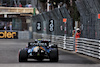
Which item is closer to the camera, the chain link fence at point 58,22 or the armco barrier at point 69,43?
the armco barrier at point 69,43

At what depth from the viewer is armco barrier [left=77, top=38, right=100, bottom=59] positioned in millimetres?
16164

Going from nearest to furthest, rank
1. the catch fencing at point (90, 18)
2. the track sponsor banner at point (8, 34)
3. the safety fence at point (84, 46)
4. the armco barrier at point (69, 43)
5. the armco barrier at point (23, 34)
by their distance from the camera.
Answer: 1. the safety fence at point (84, 46)
2. the catch fencing at point (90, 18)
3. the armco barrier at point (69, 43)
4. the track sponsor banner at point (8, 34)
5. the armco barrier at point (23, 34)

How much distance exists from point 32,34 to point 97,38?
90.0 ft

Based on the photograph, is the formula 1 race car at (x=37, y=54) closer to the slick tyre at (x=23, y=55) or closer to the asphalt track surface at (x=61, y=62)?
the slick tyre at (x=23, y=55)

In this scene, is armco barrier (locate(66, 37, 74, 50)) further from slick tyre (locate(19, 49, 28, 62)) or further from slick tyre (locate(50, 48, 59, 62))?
slick tyre (locate(19, 49, 28, 62))

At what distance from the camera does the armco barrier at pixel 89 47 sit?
1616 cm

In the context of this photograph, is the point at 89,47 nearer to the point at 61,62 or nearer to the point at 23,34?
the point at 61,62

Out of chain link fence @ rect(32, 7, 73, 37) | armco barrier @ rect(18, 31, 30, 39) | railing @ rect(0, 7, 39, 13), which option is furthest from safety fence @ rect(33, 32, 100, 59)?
railing @ rect(0, 7, 39, 13)

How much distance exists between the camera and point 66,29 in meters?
23.1

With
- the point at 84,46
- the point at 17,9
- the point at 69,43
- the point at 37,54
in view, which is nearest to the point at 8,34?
the point at 69,43

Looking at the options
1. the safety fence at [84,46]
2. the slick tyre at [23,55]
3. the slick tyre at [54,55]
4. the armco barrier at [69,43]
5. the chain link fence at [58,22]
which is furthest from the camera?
the chain link fence at [58,22]

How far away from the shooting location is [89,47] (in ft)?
56.9

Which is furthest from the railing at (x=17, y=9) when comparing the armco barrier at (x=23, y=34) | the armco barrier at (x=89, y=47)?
the armco barrier at (x=89, y=47)

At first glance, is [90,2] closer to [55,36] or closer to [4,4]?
[55,36]
